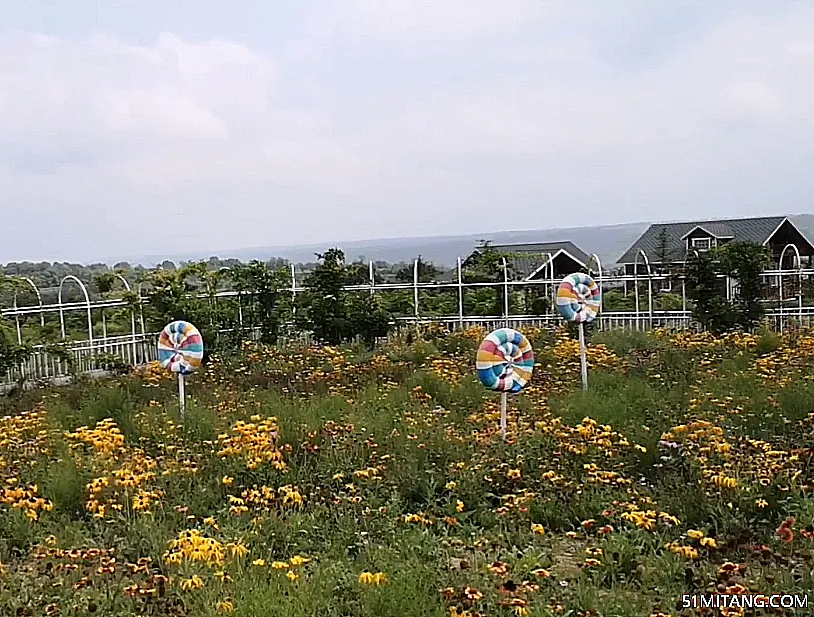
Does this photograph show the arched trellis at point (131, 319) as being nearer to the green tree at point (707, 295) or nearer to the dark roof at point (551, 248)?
the green tree at point (707, 295)

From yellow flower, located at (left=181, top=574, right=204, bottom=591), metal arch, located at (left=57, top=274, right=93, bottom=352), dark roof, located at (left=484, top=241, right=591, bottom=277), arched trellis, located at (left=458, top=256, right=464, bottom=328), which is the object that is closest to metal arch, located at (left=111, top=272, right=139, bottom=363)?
metal arch, located at (left=57, top=274, right=93, bottom=352)

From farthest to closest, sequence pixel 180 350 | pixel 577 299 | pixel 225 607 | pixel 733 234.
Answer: pixel 733 234 < pixel 577 299 < pixel 180 350 < pixel 225 607

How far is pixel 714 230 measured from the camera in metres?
29.1

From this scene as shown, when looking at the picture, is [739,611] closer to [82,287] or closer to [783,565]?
[783,565]

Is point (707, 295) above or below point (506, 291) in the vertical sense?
below

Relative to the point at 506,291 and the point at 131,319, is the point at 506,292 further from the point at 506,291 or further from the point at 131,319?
the point at 131,319

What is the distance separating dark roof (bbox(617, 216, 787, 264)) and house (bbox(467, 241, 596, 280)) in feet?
15.8

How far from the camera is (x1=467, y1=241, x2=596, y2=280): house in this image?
1593 cm

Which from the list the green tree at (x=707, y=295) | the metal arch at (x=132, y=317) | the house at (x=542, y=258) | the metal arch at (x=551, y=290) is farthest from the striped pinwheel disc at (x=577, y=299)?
the metal arch at (x=132, y=317)

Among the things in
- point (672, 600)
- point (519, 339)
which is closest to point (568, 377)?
point (519, 339)

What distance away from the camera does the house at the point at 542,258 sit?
15930mm

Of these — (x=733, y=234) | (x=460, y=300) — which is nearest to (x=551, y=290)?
(x=460, y=300)

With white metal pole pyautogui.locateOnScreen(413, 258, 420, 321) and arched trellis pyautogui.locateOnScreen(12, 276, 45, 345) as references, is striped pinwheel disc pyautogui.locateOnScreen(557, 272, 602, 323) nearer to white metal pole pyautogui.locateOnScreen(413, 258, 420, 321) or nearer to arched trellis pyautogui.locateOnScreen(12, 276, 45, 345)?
white metal pole pyautogui.locateOnScreen(413, 258, 420, 321)

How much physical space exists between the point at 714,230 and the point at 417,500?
2602 cm
